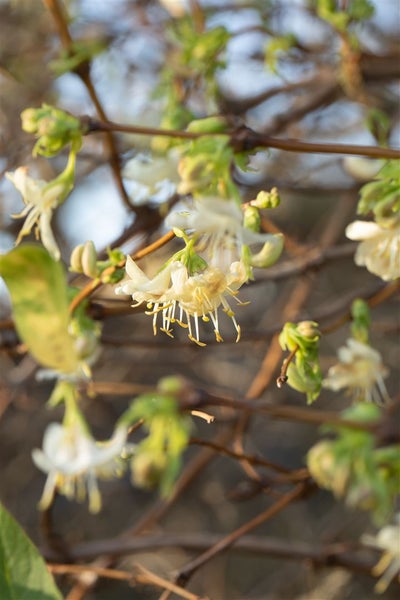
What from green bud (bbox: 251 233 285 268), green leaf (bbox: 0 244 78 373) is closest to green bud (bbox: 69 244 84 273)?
green bud (bbox: 251 233 285 268)

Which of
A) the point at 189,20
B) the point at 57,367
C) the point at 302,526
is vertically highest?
the point at 57,367

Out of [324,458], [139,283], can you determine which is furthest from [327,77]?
[139,283]

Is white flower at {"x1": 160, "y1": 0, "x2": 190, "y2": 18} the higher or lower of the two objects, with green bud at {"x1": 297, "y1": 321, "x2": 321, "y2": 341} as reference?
lower

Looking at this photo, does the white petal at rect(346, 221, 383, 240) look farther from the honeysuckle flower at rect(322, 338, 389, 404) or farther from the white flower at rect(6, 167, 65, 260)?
the white flower at rect(6, 167, 65, 260)

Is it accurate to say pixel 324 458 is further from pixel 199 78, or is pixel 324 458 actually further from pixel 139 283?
pixel 199 78

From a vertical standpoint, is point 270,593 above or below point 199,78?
below

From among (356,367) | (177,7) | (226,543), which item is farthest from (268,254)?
(177,7)

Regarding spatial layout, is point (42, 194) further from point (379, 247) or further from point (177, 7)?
point (177, 7)
